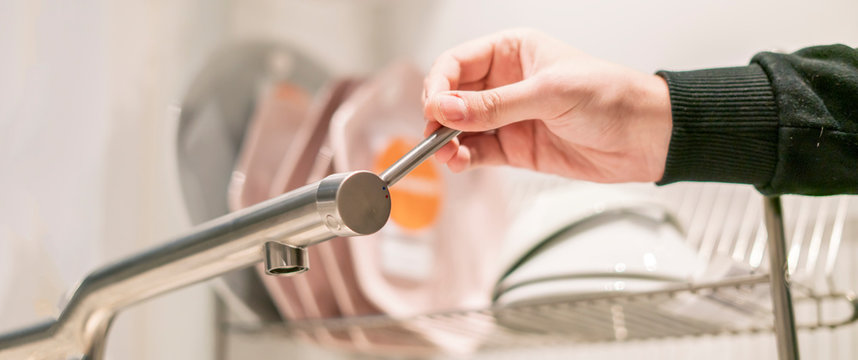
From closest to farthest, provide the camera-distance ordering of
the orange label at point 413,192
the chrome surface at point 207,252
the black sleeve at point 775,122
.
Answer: the chrome surface at point 207,252, the black sleeve at point 775,122, the orange label at point 413,192

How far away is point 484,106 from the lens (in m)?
0.42

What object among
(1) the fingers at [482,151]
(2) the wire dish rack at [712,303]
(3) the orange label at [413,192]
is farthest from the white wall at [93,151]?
(1) the fingers at [482,151]

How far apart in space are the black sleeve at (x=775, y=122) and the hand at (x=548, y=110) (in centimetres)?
2

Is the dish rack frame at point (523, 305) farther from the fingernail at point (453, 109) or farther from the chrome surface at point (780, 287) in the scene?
the fingernail at point (453, 109)

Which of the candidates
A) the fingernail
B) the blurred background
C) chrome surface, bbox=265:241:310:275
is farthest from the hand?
the blurred background

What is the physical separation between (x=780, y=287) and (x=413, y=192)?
1.74 feet

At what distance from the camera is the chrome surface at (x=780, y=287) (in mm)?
512

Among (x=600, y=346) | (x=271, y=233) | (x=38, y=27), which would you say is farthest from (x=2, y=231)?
(x=600, y=346)

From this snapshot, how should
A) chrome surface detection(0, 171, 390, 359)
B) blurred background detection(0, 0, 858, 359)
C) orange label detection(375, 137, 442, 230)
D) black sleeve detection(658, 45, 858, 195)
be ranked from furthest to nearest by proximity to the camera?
orange label detection(375, 137, 442, 230)
blurred background detection(0, 0, 858, 359)
black sleeve detection(658, 45, 858, 195)
chrome surface detection(0, 171, 390, 359)

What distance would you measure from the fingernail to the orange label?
0.51m

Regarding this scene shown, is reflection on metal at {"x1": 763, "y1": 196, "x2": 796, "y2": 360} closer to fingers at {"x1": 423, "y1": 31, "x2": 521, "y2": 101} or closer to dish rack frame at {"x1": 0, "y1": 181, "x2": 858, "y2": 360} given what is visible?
dish rack frame at {"x1": 0, "y1": 181, "x2": 858, "y2": 360}

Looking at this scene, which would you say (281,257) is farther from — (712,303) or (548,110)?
(712,303)

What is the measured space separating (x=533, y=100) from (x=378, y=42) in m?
1.00

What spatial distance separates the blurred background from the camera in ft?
2.63
